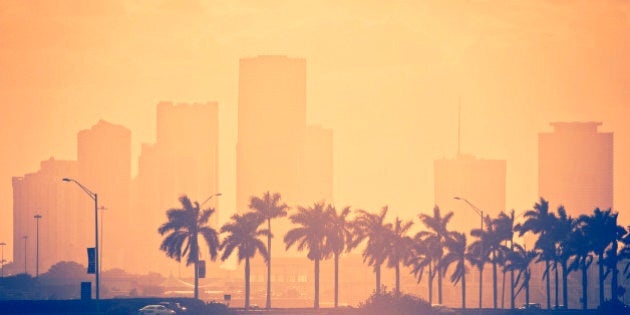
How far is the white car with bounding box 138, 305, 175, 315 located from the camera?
110062 mm

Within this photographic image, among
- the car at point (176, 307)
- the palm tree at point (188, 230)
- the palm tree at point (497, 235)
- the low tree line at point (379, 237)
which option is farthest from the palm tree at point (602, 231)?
the car at point (176, 307)

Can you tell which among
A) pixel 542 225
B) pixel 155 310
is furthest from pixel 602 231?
pixel 155 310

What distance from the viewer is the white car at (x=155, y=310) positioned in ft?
361

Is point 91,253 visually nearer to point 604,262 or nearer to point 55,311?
point 55,311

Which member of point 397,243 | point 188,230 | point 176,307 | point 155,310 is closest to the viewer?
point 155,310

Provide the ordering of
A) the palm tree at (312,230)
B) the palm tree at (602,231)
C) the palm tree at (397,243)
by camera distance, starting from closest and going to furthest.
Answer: the palm tree at (312,230), the palm tree at (602,231), the palm tree at (397,243)

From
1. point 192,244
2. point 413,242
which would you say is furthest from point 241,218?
point 413,242

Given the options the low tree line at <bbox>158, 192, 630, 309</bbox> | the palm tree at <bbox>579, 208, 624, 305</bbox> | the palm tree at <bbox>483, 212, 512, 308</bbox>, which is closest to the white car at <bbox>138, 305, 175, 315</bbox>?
the low tree line at <bbox>158, 192, 630, 309</bbox>

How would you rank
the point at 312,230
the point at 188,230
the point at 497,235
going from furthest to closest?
1. the point at 497,235
2. the point at 312,230
3. the point at 188,230

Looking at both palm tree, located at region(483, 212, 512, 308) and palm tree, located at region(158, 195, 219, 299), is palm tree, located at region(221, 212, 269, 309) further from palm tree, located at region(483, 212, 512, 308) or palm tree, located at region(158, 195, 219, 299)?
palm tree, located at region(483, 212, 512, 308)

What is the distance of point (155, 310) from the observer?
365ft

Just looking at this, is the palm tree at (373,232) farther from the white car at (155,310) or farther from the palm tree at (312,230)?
the white car at (155,310)

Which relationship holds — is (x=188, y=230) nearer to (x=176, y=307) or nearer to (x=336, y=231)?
(x=336, y=231)

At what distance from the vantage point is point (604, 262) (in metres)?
157
